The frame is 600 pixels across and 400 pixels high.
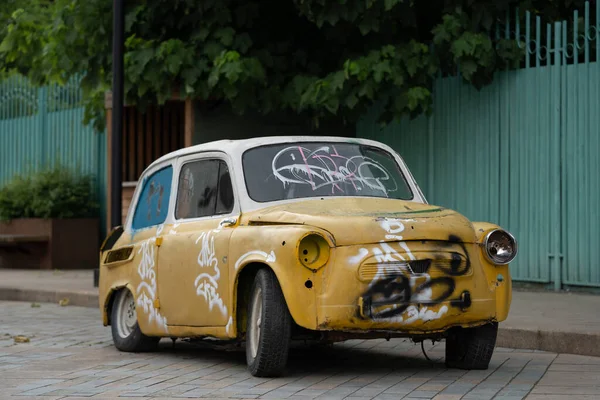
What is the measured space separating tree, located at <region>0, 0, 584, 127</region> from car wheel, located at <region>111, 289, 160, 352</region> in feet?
18.3

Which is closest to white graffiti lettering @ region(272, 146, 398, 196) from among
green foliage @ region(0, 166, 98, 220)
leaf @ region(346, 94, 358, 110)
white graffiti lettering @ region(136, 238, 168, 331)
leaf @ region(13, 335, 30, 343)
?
white graffiti lettering @ region(136, 238, 168, 331)

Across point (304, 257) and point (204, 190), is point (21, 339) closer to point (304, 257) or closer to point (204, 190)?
point (204, 190)

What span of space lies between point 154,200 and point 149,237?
1.26 feet

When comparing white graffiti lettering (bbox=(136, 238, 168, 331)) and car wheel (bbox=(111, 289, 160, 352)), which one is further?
car wheel (bbox=(111, 289, 160, 352))

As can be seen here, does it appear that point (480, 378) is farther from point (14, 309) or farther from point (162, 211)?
point (14, 309)

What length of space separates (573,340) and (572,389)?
1.96 m

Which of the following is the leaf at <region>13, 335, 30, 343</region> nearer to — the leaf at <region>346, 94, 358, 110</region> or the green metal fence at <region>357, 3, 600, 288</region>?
the leaf at <region>346, 94, 358, 110</region>

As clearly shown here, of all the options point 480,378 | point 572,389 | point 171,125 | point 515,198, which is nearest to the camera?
point 572,389

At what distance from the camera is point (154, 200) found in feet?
31.1

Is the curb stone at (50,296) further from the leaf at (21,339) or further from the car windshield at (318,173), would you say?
the car windshield at (318,173)

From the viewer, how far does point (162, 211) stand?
30.3 feet

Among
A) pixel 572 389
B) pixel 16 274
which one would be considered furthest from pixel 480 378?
pixel 16 274

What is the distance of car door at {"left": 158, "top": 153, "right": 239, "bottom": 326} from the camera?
8055 millimetres

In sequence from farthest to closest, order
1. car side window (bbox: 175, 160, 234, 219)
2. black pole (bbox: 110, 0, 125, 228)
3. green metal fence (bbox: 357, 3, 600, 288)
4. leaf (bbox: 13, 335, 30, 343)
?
1. black pole (bbox: 110, 0, 125, 228)
2. green metal fence (bbox: 357, 3, 600, 288)
3. leaf (bbox: 13, 335, 30, 343)
4. car side window (bbox: 175, 160, 234, 219)
